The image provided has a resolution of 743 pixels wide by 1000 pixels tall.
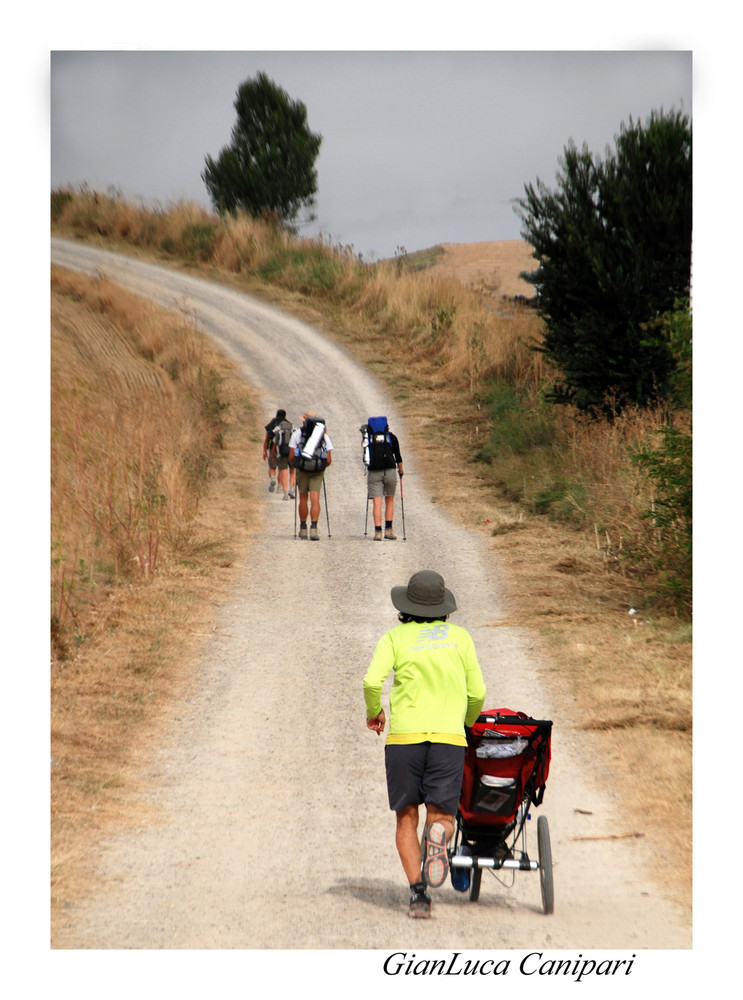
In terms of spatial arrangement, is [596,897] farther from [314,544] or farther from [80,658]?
[314,544]

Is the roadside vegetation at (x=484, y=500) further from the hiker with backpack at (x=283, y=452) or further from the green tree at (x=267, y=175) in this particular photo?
the green tree at (x=267, y=175)

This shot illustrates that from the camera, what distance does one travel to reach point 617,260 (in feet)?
47.6

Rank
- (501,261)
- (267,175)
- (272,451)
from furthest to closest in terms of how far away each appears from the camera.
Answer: (501,261) < (267,175) < (272,451)

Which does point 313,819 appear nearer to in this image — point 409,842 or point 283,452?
point 409,842

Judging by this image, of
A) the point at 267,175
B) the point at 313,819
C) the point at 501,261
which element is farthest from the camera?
the point at 501,261

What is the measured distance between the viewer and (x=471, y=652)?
15.5 ft

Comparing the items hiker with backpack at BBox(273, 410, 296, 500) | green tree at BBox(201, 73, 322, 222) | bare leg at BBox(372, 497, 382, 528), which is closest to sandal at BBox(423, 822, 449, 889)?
bare leg at BBox(372, 497, 382, 528)

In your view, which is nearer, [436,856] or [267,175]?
[436,856]

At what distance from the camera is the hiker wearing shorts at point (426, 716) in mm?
4570

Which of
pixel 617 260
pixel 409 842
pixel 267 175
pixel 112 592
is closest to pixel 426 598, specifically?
pixel 409 842

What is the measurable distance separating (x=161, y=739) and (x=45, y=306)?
3199 millimetres

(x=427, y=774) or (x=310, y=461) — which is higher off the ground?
(x=310, y=461)

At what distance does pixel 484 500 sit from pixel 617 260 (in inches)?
164
